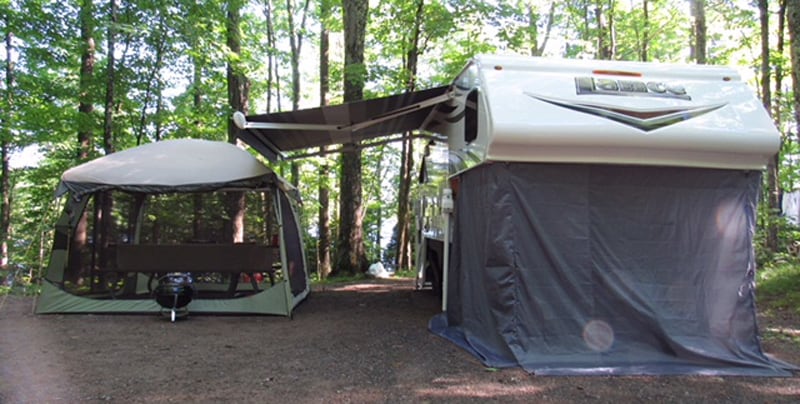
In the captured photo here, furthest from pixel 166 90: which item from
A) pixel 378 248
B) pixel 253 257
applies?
pixel 378 248

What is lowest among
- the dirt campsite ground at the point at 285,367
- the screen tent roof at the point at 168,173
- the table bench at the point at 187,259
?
the dirt campsite ground at the point at 285,367

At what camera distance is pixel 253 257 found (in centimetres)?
681

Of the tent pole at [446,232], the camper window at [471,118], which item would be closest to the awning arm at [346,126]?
the camper window at [471,118]

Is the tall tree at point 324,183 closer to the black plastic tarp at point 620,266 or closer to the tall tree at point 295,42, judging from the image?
the tall tree at point 295,42

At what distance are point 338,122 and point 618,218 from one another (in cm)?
346

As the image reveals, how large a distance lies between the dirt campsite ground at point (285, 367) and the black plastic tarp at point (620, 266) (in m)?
0.44

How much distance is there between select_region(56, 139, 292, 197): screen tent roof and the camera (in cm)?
646

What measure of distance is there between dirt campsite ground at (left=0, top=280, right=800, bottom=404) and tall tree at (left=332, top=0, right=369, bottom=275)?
167 inches

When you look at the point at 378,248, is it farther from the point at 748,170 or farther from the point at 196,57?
the point at 748,170

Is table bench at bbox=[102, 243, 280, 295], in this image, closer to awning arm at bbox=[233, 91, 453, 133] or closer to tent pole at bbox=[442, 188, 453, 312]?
awning arm at bbox=[233, 91, 453, 133]

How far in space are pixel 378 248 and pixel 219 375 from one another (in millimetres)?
19827

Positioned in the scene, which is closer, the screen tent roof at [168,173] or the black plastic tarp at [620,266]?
the black plastic tarp at [620,266]

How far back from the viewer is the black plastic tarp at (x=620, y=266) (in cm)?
442

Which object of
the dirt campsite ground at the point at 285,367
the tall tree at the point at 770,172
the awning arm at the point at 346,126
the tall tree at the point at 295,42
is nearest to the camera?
the dirt campsite ground at the point at 285,367
